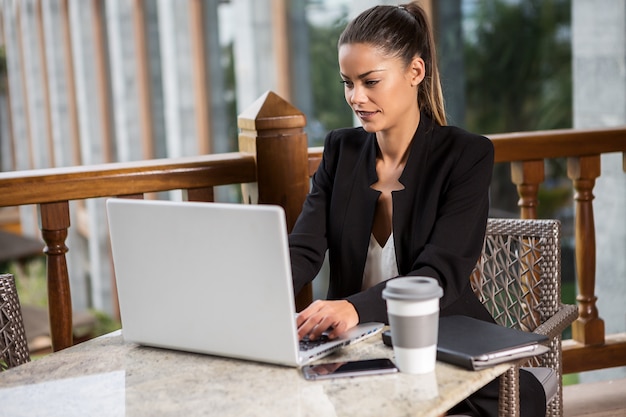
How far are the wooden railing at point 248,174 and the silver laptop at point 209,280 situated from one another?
779mm

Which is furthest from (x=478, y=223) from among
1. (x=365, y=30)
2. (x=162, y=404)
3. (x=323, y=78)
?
(x=323, y=78)

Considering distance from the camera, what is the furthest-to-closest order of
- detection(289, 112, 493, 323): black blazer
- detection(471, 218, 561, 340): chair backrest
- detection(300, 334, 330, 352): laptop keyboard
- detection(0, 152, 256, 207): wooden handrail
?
detection(0, 152, 256, 207): wooden handrail, detection(471, 218, 561, 340): chair backrest, detection(289, 112, 493, 323): black blazer, detection(300, 334, 330, 352): laptop keyboard

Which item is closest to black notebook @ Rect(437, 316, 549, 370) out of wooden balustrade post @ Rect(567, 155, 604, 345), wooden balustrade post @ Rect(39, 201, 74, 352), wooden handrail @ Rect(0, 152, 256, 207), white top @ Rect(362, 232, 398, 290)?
white top @ Rect(362, 232, 398, 290)

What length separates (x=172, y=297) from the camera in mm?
1579

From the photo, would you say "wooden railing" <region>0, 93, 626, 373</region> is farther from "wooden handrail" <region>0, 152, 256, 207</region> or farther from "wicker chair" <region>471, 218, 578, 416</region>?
"wicker chair" <region>471, 218, 578, 416</region>

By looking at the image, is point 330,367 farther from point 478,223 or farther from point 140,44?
point 140,44

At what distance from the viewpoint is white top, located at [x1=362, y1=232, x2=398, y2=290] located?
2004mm

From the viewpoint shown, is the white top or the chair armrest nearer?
the chair armrest

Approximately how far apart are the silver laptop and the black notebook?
0.19 m

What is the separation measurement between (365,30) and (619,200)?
7.74 ft

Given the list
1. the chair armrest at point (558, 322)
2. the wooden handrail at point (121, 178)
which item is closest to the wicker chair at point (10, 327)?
the wooden handrail at point (121, 178)

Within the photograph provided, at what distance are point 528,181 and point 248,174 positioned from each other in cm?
88

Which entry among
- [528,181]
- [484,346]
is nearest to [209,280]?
[484,346]

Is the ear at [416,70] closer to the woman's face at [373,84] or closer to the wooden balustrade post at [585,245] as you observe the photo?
the woman's face at [373,84]
